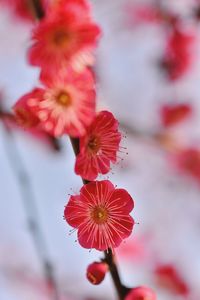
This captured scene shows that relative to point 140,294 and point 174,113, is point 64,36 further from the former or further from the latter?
point 174,113

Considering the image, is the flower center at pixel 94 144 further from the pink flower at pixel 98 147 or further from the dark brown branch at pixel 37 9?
the dark brown branch at pixel 37 9

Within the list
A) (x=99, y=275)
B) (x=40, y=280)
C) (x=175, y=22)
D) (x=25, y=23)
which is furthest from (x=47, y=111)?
(x=40, y=280)

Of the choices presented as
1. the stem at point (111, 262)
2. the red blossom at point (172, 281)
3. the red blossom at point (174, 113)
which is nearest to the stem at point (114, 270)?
the stem at point (111, 262)

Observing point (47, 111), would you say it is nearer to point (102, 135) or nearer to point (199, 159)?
point (102, 135)

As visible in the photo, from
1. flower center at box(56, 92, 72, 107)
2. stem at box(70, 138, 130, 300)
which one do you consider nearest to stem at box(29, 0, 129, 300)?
stem at box(70, 138, 130, 300)

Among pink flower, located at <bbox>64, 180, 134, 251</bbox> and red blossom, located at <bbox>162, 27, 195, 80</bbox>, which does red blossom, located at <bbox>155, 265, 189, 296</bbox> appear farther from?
pink flower, located at <bbox>64, 180, 134, 251</bbox>

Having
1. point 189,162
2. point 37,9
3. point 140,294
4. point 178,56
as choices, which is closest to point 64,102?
point 37,9
